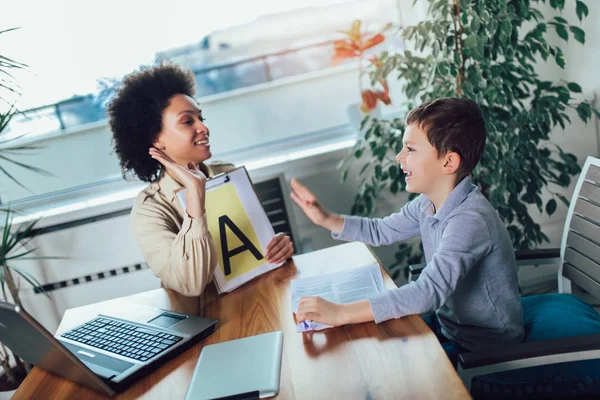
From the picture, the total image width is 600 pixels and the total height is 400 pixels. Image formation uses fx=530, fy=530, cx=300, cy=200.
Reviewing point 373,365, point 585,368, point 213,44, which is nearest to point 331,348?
point 373,365

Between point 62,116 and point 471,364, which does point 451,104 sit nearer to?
point 471,364

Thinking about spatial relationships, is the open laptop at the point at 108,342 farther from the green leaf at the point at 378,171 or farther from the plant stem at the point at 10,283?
the green leaf at the point at 378,171

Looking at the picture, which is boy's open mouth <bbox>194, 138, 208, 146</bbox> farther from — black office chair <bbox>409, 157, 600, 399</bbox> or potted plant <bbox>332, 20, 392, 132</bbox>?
potted plant <bbox>332, 20, 392, 132</bbox>

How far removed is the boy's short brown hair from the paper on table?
0.37m

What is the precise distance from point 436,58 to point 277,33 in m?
1.04

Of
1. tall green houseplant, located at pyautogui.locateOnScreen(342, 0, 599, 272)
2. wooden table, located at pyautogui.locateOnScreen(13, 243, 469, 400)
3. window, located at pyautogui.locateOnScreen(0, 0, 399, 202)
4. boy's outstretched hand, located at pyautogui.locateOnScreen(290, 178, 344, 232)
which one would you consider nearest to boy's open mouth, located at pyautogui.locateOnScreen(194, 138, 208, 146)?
boy's outstretched hand, located at pyautogui.locateOnScreen(290, 178, 344, 232)

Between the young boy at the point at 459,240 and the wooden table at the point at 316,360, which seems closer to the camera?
the wooden table at the point at 316,360

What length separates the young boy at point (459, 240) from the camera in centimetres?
128

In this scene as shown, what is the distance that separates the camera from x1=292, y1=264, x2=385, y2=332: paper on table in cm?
133

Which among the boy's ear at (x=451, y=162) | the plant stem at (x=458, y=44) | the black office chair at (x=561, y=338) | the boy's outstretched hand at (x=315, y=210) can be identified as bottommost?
the black office chair at (x=561, y=338)

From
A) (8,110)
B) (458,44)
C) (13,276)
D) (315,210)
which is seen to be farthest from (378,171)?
(13,276)

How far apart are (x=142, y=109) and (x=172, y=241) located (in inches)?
19.6

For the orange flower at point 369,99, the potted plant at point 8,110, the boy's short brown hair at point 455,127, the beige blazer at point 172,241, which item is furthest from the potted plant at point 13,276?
the boy's short brown hair at point 455,127

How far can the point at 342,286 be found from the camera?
4.59ft
